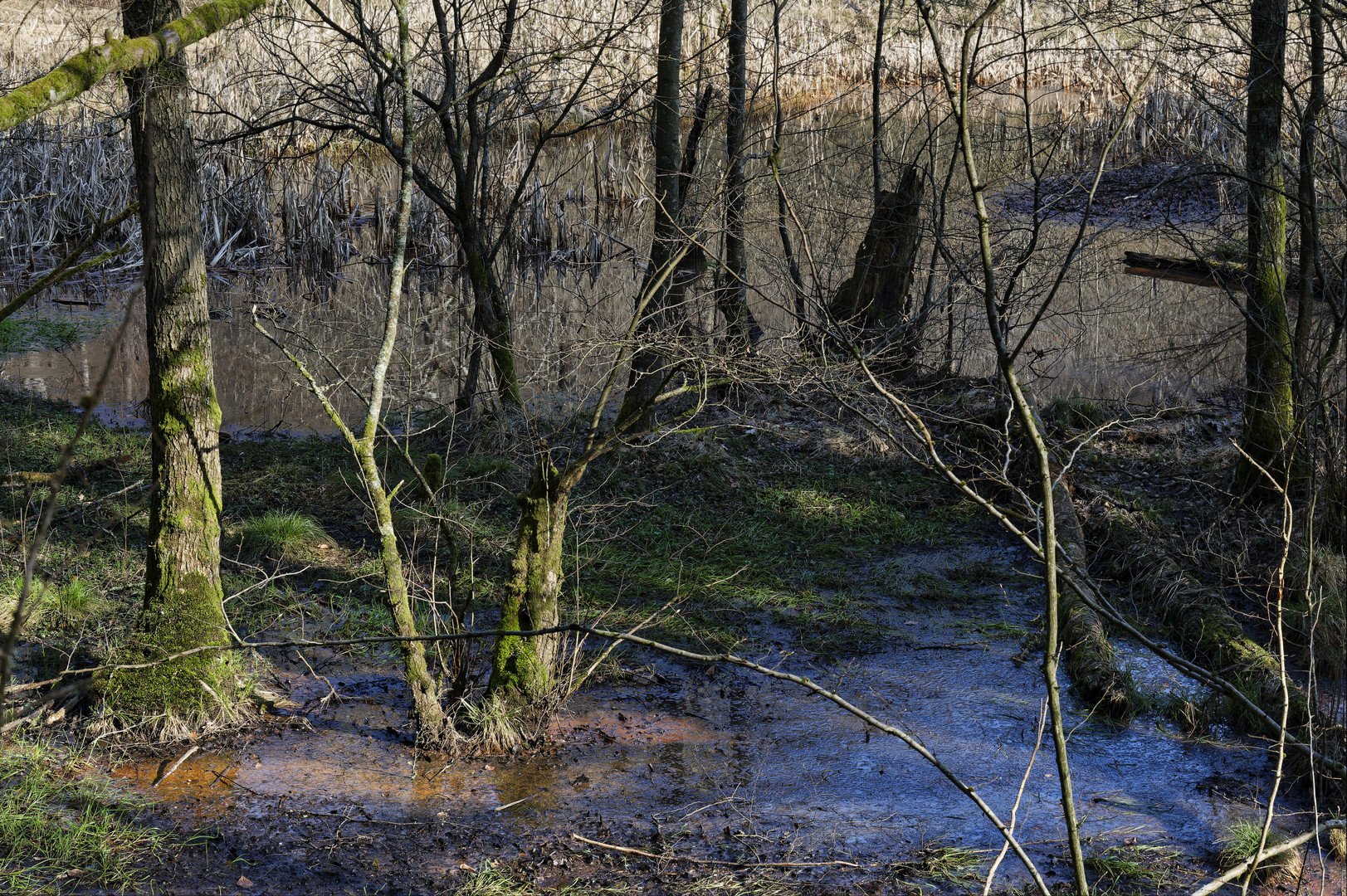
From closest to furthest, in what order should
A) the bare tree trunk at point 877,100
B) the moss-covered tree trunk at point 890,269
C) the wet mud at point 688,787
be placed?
the wet mud at point 688,787, the bare tree trunk at point 877,100, the moss-covered tree trunk at point 890,269

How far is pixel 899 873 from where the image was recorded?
3.92 metres

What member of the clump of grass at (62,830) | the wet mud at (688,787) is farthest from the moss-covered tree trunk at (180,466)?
the clump of grass at (62,830)

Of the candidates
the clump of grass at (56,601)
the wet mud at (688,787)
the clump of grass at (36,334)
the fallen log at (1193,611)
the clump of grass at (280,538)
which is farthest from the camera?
the clump of grass at (36,334)

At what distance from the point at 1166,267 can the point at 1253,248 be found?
26.1 ft

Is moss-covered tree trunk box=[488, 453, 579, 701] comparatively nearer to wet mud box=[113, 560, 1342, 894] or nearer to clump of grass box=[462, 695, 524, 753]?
clump of grass box=[462, 695, 524, 753]

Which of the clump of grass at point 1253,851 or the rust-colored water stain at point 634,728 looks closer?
the clump of grass at point 1253,851

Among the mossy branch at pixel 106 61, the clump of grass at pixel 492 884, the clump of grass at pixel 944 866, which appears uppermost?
the mossy branch at pixel 106 61

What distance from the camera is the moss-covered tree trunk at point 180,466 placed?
4391mm

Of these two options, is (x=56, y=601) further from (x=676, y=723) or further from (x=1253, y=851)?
(x=1253, y=851)

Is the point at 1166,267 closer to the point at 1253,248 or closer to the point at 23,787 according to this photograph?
the point at 1253,248

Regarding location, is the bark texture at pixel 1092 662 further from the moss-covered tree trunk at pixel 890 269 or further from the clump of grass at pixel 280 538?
the clump of grass at pixel 280 538

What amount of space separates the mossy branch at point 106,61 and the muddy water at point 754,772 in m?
2.70

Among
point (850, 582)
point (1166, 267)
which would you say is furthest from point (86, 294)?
point (1166, 267)

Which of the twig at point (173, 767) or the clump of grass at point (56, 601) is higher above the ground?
the clump of grass at point (56, 601)
